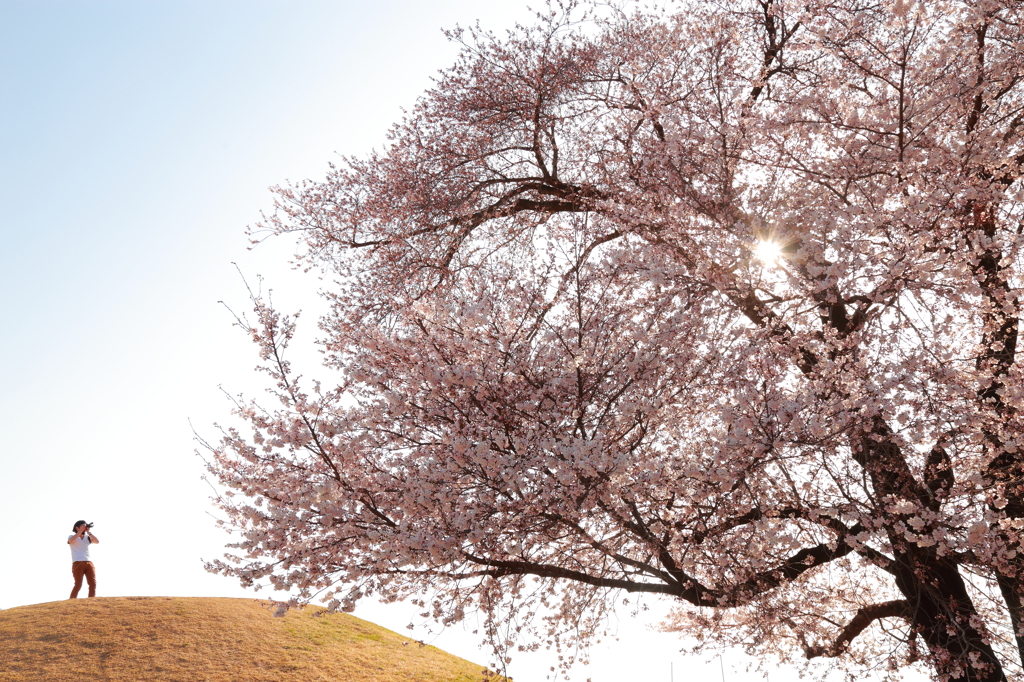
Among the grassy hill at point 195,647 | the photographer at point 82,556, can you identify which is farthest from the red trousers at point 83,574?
the grassy hill at point 195,647

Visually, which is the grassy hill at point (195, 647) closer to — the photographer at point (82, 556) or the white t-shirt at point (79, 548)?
the photographer at point (82, 556)

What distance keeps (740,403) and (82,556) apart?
1671 centimetres

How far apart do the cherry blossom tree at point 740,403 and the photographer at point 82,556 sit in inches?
418

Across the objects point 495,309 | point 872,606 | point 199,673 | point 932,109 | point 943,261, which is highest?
point 932,109

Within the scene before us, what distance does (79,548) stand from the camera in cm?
1681

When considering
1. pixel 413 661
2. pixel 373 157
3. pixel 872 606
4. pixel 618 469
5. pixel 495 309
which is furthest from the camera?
pixel 413 661

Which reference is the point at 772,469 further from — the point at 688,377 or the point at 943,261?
the point at 943,261

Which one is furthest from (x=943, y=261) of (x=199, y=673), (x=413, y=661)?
(x=199, y=673)

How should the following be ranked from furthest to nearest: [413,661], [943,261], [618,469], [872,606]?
[413,661]
[872,606]
[943,261]
[618,469]

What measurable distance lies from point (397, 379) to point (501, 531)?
2184mm

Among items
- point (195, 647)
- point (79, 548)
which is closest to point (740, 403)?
point (195, 647)

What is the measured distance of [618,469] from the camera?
278 inches

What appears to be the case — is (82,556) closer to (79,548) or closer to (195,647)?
(79,548)

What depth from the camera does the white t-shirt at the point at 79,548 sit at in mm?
16656
